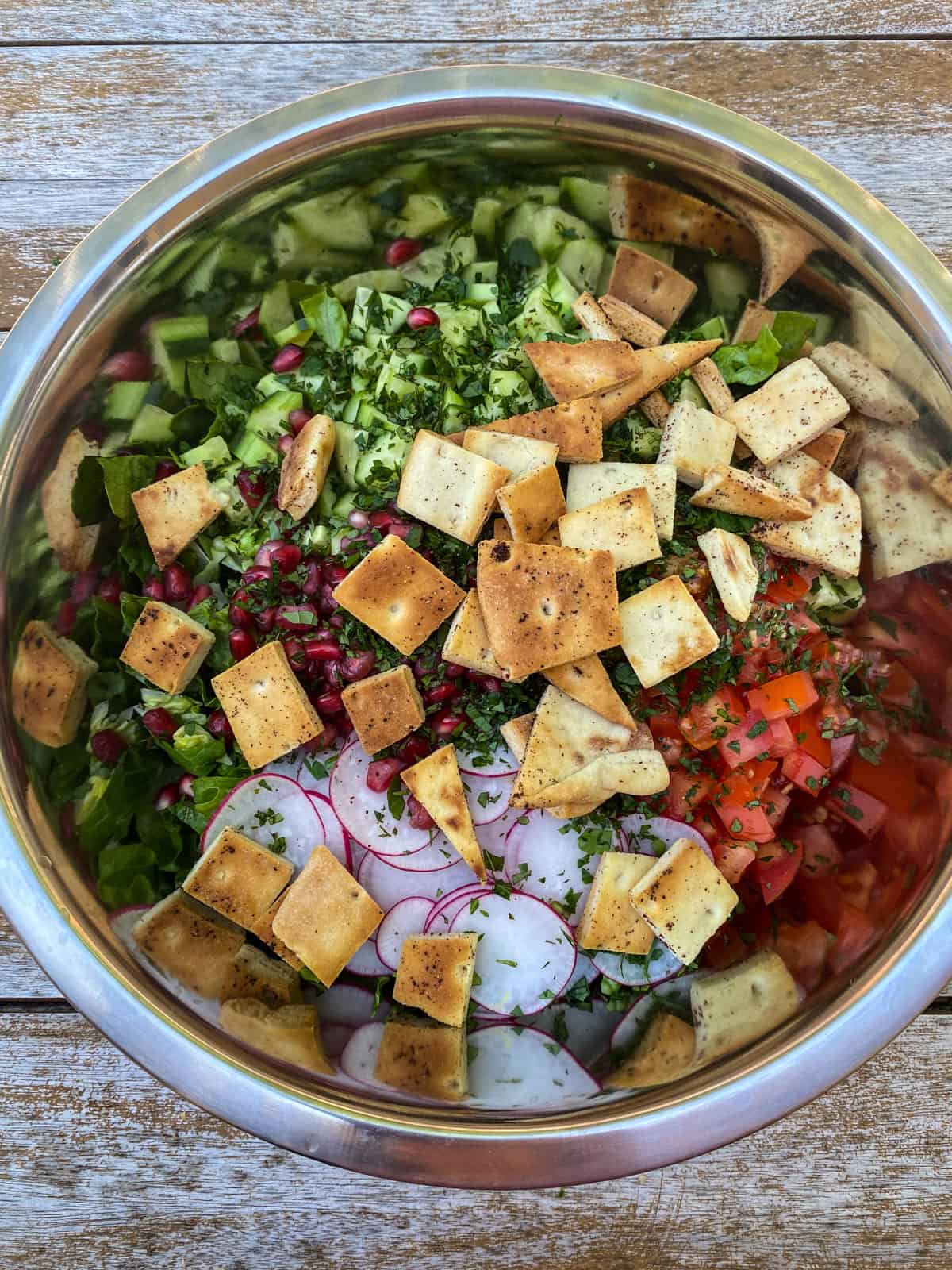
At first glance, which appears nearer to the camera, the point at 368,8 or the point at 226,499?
the point at 226,499

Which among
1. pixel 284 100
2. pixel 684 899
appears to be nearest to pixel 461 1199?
pixel 684 899

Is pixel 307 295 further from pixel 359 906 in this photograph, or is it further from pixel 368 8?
pixel 359 906

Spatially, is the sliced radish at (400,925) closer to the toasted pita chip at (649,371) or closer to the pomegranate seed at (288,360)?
the toasted pita chip at (649,371)

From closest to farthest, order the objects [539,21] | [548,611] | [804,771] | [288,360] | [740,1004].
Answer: [548,611] → [740,1004] → [804,771] → [288,360] → [539,21]

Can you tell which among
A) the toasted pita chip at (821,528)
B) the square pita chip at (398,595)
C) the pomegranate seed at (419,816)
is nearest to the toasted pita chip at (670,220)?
the toasted pita chip at (821,528)

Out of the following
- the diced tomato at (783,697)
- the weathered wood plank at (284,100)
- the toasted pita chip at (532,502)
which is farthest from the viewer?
the weathered wood plank at (284,100)

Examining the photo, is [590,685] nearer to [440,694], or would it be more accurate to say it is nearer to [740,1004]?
[440,694]

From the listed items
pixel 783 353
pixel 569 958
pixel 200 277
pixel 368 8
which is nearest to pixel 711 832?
pixel 569 958
